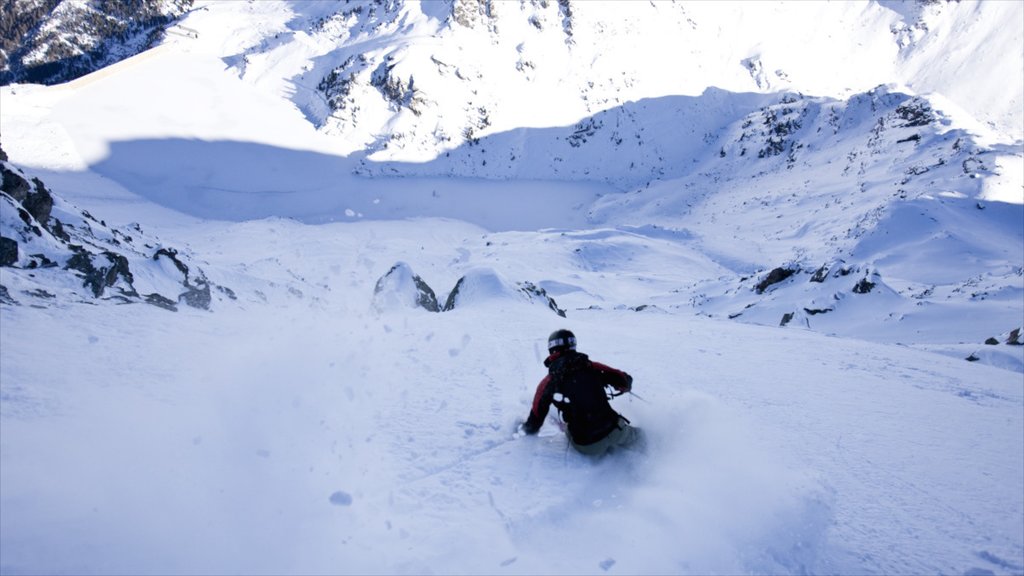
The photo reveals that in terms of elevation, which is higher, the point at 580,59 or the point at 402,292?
the point at 580,59

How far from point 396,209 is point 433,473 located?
38073mm

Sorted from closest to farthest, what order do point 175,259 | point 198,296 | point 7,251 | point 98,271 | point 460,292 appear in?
point 7,251, point 98,271, point 198,296, point 175,259, point 460,292

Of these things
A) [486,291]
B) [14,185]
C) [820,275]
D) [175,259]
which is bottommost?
[820,275]

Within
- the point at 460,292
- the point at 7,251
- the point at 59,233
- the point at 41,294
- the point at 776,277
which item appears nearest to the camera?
the point at 41,294

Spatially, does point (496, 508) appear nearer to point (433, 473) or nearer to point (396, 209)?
point (433, 473)

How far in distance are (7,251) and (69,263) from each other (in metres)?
0.74

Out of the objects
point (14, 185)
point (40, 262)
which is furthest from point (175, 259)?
point (40, 262)

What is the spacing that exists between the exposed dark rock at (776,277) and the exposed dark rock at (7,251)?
20.5 meters

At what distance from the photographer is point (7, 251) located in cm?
664

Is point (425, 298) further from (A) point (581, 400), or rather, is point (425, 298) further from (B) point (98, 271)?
(A) point (581, 400)

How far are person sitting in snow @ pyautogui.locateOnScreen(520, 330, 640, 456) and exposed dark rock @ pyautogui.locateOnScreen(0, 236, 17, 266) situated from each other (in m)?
7.01

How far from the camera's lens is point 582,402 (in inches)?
168

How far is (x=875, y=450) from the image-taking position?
4434mm

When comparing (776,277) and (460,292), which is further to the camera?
(776,277)
